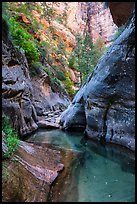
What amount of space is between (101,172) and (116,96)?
4575 mm

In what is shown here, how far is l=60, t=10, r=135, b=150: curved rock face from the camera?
34.9ft

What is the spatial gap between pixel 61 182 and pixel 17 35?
14474 millimetres

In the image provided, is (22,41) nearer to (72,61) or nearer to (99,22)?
(72,61)

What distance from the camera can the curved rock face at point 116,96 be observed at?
10641 millimetres

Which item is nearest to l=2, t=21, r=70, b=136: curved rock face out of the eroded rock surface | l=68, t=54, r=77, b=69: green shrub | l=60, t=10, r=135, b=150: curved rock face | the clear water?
the eroded rock surface

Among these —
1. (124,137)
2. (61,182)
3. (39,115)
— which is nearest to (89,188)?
(61,182)

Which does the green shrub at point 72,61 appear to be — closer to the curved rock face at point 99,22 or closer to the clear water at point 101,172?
the curved rock face at point 99,22

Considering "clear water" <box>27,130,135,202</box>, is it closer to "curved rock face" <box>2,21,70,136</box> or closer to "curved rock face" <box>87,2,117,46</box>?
"curved rock face" <box>2,21,70,136</box>

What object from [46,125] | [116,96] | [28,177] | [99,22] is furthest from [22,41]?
[99,22]

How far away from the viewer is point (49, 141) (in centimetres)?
1238

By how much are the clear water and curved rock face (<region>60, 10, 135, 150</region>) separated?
0.76m

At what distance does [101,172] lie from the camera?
7.97 metres

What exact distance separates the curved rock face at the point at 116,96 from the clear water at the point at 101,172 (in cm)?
76

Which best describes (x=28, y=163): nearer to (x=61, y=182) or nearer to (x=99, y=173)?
(x=61, y=182)
